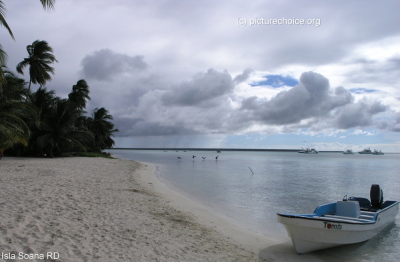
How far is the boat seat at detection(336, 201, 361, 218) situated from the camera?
29.2ft

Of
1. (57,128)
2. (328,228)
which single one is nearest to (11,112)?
(57,128)

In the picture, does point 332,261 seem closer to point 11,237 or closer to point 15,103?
point 11,237

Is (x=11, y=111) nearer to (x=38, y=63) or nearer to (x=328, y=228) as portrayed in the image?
(x=38, y=63)

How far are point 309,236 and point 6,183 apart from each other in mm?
10094

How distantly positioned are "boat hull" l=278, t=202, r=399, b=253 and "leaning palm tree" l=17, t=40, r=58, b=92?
28648 millimetres

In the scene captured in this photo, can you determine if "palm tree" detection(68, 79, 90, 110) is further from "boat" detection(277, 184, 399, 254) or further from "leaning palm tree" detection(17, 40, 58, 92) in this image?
"boat" detection(277, 184, 399, 254)

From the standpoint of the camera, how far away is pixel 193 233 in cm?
716

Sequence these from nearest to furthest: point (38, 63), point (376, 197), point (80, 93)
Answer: point (376, 197)
point (38, 63)
point (80, 93)

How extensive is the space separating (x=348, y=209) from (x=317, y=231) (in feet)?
9.54

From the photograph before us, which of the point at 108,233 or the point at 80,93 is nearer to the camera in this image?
the point at 108,233

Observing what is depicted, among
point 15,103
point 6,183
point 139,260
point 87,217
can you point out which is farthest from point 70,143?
point 139,260

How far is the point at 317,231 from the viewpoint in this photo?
22.1ft

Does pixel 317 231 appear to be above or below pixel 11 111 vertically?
below

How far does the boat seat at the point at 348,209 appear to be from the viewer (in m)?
8.89
